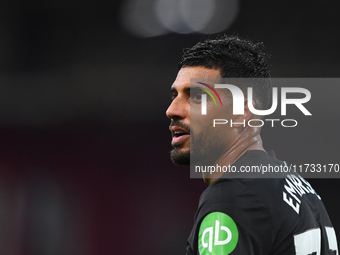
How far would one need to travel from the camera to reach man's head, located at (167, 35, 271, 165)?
1.43 meters

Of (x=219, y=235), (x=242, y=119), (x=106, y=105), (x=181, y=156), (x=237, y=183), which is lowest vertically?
(x=219, y=235)

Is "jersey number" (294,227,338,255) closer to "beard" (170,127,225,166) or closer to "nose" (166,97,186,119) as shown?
"beard" (170,127,225,166)

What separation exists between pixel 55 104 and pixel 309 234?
386 cm

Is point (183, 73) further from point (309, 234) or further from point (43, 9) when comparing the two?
point (43, 9)

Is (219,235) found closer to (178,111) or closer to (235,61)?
(178,111)

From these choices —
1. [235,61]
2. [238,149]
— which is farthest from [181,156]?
[235,61]

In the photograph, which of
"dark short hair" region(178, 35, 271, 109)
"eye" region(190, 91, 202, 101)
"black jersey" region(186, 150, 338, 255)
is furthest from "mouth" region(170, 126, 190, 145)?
"black jersey" region(186, 150, 338, 255)

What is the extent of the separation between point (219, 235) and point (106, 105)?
3.73m

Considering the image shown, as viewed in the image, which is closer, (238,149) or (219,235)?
(219,235)

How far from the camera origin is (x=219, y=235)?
104 centimetres

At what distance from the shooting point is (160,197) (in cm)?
453

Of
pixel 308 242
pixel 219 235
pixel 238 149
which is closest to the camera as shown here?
pixel 219 235

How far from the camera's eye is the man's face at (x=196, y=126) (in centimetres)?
143

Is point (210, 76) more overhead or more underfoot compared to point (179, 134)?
more overhead
